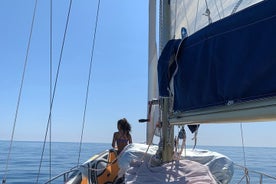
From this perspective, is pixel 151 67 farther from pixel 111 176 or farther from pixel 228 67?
pixel 228 67

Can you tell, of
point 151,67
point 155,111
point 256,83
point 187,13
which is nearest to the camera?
point 256,83

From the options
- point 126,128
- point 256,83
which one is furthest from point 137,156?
point 126,128

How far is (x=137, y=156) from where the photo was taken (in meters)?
3.10

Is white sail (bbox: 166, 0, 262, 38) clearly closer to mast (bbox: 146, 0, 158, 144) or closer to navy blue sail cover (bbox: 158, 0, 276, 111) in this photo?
navy blue sail cover (bbox: 158, 0, 276, 111)

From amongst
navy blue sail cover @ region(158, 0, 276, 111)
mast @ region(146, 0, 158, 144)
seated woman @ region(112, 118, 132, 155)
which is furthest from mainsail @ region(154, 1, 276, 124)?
seated woman @ region(112, 118, 132, 155)

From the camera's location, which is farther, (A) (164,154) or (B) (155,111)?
(B) (155,111)

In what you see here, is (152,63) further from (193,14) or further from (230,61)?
(230,61)

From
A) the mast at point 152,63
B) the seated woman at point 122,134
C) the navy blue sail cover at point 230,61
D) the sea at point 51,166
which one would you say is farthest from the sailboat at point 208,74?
the seated woman at point 122,134

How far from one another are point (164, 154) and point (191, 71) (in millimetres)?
964

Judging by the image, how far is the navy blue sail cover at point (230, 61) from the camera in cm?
169

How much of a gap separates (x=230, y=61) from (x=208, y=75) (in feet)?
0.66

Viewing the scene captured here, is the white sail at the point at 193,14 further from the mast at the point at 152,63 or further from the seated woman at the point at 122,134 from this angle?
the seated woman at the point at 122,134

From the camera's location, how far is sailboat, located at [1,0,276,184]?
1.71 metres

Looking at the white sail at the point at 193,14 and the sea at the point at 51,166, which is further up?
the white sail at the point at 193,14
